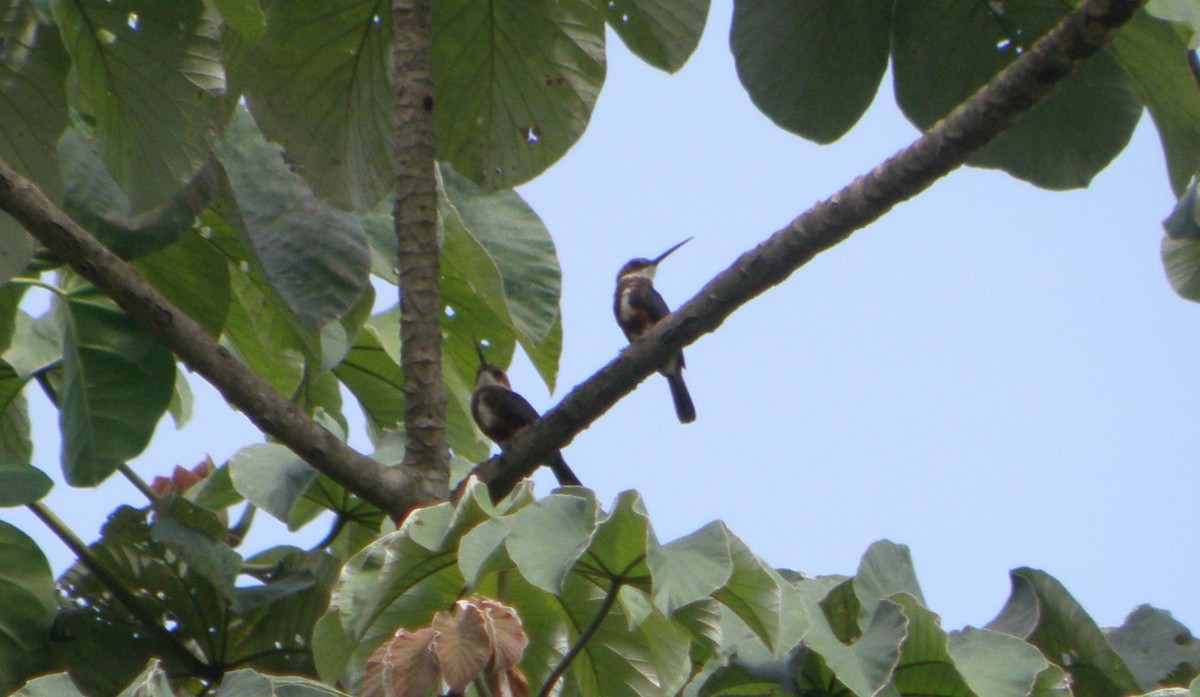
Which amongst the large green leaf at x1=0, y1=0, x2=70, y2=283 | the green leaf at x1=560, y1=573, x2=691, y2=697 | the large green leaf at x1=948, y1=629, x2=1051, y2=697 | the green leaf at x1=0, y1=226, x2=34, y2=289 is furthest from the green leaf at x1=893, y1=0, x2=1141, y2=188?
the green leaf at x1=0, y1=226, x2=34, y2=289

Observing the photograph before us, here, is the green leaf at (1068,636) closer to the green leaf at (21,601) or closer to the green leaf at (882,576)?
the green leaf at (882,576)

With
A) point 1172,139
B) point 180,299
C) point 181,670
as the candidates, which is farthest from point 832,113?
point 181,670

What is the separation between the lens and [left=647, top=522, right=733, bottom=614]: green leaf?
1207mm

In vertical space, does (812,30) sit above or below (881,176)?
above

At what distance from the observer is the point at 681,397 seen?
7.06 m

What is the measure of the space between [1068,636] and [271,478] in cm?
144

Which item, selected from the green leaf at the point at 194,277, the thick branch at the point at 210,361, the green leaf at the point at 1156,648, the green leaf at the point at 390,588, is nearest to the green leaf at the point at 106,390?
the green leaf at the point at 194,277

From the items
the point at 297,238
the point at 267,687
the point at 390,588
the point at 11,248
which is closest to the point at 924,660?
the point at 390,588

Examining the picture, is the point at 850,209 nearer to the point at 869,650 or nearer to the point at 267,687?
the point at 869,650

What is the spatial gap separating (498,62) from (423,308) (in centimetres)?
66

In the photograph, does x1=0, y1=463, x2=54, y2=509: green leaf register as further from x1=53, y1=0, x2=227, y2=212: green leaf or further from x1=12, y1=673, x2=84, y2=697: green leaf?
x1=12, y1=673, x2=84, y2=697: green leaf

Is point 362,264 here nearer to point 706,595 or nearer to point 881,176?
point 881,176

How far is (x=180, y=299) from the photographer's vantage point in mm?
2395

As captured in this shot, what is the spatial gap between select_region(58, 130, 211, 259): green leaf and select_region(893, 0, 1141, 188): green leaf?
1195mm
